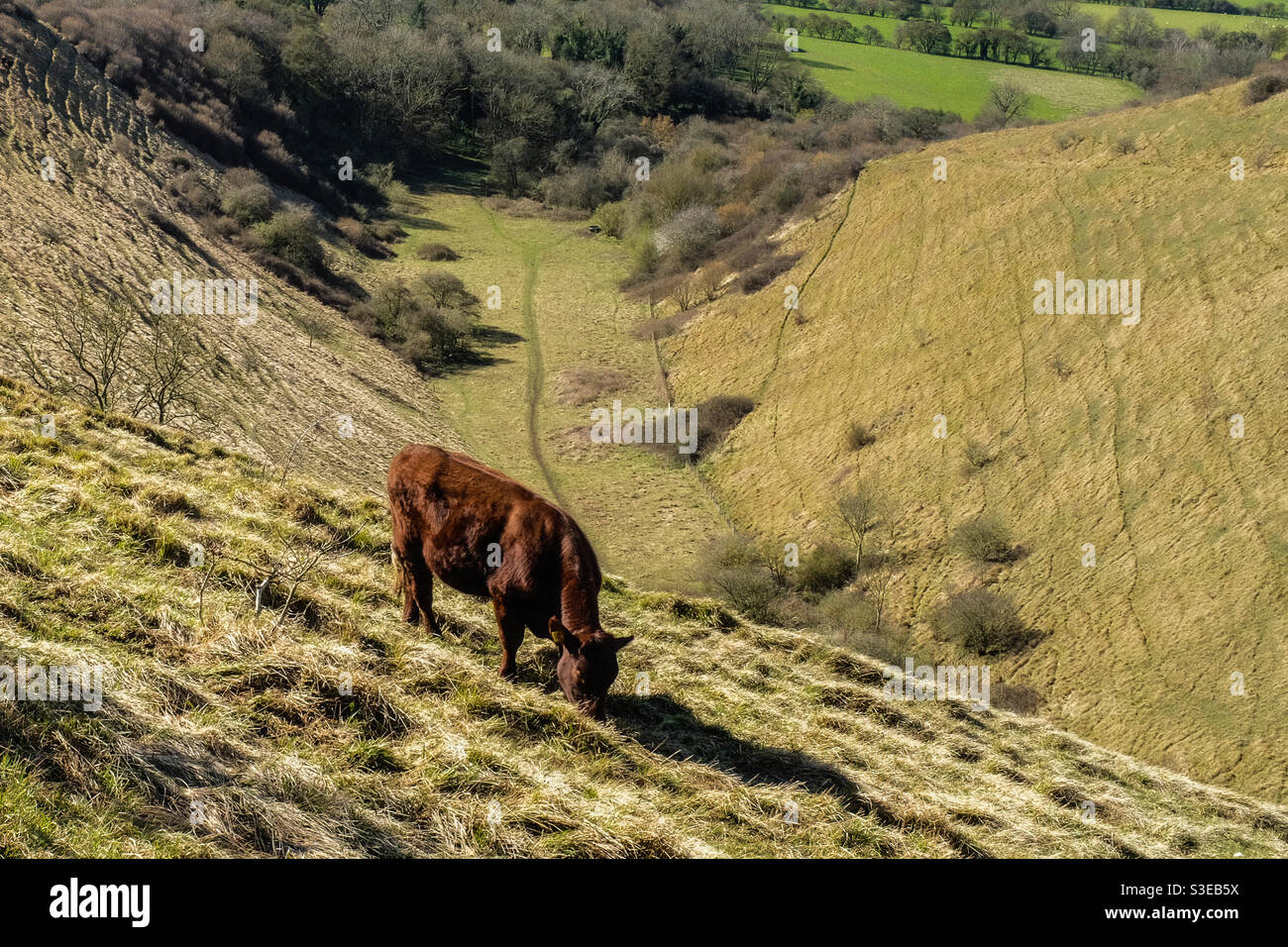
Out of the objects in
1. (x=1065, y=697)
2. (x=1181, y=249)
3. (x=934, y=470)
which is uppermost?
(x=1181, y=249)

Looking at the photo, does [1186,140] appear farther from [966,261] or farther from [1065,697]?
[1065,697]

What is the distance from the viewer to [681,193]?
199 feet

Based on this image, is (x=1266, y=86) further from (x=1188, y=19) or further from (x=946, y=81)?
(x=1188, y=19)

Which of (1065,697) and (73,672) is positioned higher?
(73,672)

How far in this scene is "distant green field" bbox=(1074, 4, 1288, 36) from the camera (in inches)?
4045

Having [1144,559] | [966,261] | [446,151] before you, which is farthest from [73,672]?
[446,151]

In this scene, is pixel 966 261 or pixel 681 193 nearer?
pixel 966 261

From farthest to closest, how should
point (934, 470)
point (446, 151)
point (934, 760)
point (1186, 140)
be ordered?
point (446, 151)
point (1186, 140)
point (934, 470)
point (934, 760)

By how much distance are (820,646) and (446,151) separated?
241 ft

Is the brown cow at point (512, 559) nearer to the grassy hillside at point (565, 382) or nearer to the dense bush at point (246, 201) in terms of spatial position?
the grassy hillside at point (565, 382)

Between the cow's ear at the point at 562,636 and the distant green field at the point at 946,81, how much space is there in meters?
82.9

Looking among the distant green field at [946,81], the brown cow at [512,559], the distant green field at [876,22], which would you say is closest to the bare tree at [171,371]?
the brown cow at [512,559]

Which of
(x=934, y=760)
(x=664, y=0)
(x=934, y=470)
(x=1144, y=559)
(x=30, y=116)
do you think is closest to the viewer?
(x=934, y=760)

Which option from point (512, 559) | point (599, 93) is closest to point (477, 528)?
point (512, 559)
